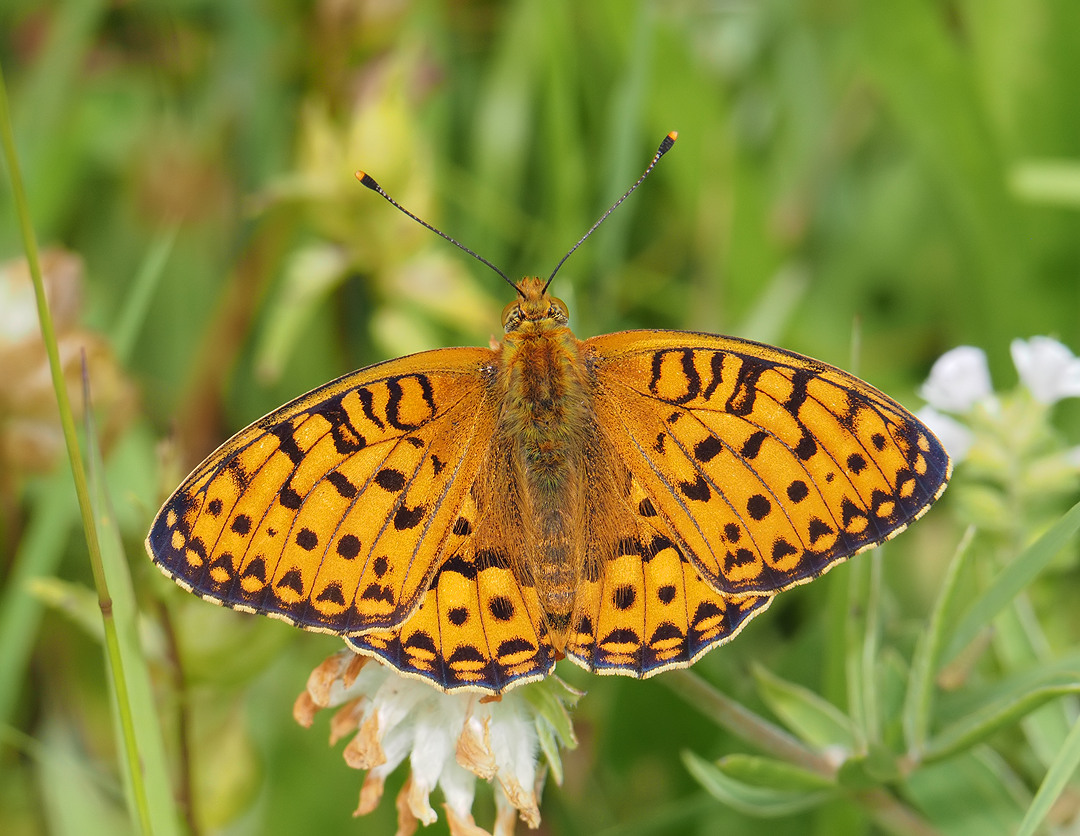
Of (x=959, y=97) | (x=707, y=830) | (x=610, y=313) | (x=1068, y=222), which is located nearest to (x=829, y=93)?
(x=959, y=97)

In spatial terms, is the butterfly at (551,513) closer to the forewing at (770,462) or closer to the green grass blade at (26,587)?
the forewing at (770,462)

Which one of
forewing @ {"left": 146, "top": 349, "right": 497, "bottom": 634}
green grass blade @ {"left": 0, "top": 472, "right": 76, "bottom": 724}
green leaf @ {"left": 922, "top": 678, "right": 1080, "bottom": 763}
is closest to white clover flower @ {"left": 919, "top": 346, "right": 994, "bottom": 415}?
green leaf @ {"left": 922, "top": 678, "right": 1080, "bottom": 763}

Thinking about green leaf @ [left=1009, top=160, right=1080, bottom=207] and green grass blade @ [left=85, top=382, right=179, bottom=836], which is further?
green leaf @ [left=1009, top=160, right=1080, bottom=207]

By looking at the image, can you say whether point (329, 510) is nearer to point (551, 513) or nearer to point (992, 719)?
point (551, 513)

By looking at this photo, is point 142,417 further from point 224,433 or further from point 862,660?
point 862,660

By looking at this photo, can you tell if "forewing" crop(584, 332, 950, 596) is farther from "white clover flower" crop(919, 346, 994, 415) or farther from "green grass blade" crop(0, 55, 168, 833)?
"green grass blade" crop(0, 55, 168, 833)

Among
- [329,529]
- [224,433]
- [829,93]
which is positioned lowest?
[329,529]

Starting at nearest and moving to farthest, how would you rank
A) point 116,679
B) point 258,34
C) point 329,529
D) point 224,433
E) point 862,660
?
point 116,679, point 329,529, point 862,660, point 224,433, point 258,34
